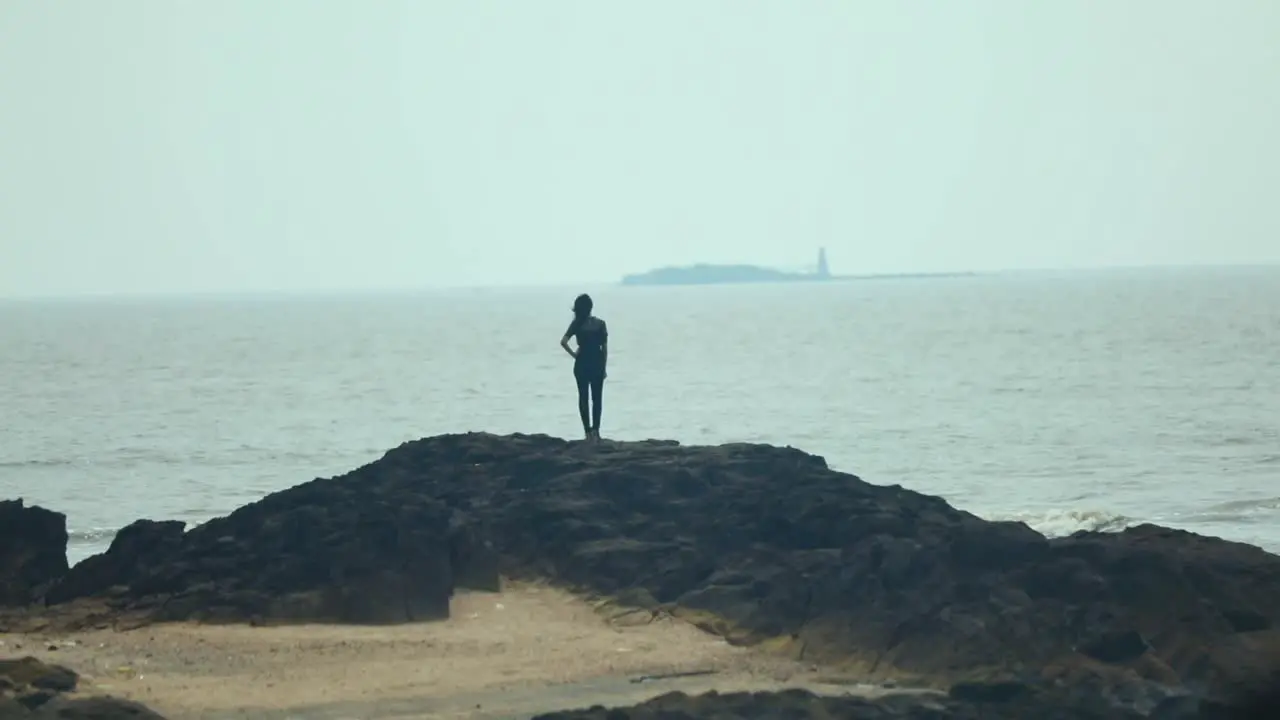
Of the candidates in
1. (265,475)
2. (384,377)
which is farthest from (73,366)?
(265,475)

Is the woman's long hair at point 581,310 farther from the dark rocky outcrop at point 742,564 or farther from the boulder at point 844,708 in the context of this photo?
the boulder at point 844,708

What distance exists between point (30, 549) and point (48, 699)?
219 inches

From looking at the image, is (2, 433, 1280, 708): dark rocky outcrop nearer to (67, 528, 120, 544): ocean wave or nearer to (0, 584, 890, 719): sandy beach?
(0, 584, 890, 719): sandy beach

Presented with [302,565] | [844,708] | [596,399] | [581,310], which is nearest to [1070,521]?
[596,399]

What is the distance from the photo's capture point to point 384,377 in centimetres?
8488

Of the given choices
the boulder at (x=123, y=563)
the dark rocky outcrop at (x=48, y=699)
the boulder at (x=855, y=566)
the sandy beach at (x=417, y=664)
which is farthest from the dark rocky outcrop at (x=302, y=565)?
the dark rocky outcrop at (x=48, y=699)

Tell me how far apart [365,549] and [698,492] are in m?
3.47

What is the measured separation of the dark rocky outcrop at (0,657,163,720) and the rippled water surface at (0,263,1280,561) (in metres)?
7.41

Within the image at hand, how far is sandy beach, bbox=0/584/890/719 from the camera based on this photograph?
14.7 metres

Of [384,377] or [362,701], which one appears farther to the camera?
[384,377]

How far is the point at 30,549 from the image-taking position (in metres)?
19.2

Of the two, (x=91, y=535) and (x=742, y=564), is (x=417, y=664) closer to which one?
(x=742, y=564)

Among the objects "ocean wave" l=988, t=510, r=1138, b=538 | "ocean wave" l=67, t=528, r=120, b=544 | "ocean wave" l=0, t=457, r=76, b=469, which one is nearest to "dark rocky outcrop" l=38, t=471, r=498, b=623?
"ocean wave" l=67, t=528, r=120, b=544

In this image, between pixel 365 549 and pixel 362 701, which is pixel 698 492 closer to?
pixel 365 549
